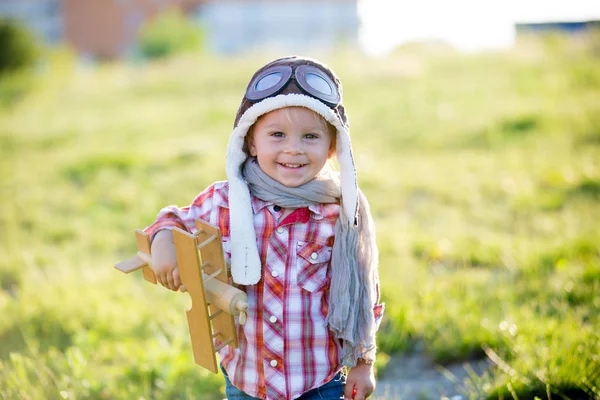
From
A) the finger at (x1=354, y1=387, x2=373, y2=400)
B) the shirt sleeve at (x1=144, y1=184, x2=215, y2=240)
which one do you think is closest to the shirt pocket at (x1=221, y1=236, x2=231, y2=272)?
the shirt sleeve at (x1=144, y1=184, x2=215, y2=240)

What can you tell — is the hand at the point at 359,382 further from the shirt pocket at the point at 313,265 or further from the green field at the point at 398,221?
the green field at the point at 398,221

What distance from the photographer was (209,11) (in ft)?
194

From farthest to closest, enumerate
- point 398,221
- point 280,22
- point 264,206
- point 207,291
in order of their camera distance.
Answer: point 280,22, point 398,221, point 264,206, point 207,291

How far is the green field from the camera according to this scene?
291cm

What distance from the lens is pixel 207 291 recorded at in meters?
1.81

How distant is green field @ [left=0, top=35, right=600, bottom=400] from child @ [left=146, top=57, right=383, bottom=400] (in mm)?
912

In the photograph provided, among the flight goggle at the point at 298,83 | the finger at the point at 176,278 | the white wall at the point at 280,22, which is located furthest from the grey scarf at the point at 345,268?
the white wall at the point at 280,22

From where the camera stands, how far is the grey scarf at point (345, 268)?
1.96 m

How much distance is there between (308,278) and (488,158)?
5.58 m

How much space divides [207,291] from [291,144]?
522 millimetres

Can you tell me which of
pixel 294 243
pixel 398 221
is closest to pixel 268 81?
pixel 294 243

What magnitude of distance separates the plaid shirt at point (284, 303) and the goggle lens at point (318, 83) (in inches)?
15.0

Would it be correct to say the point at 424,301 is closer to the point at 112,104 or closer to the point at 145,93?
the point at 112,104

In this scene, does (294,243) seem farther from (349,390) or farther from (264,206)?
(349,390)
